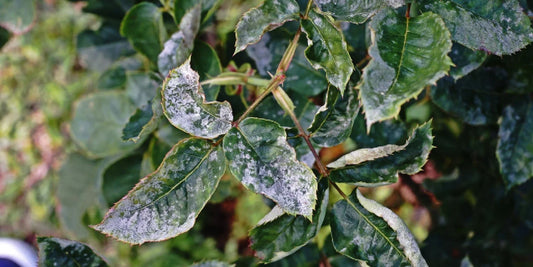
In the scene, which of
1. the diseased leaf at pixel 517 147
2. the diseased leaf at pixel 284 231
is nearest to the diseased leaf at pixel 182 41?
the diseased leaf at pixel 284 231

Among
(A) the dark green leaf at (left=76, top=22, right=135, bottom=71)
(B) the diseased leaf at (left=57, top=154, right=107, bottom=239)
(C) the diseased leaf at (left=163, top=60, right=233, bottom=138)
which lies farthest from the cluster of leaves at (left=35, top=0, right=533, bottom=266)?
(B) the diseased leaf at (left=57, top=154, right=107, bottom=239)

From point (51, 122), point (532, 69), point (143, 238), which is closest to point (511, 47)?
point (532, 69)

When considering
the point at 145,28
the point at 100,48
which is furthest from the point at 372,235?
the point at 100,48

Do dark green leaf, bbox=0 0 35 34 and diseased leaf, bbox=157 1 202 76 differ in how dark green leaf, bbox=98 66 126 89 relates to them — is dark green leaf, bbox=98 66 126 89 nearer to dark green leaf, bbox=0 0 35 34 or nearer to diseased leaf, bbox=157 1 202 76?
dark green leaf, bbox=0 0 35 34

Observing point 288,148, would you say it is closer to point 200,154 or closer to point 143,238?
point 200,154

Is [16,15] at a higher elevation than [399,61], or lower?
lower

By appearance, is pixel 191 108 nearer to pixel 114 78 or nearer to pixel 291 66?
pixel 291 66
